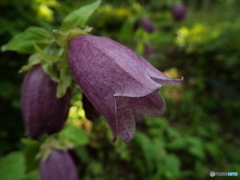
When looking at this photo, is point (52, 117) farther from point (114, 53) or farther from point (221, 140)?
point (221, 140)

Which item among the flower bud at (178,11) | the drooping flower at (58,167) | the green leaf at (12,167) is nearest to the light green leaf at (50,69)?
the drooping flower at (58,167)

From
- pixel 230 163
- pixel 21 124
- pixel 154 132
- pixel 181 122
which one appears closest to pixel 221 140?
pixel 230 163

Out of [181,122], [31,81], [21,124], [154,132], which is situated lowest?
[181,122]

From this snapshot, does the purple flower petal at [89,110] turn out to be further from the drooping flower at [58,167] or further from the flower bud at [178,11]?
the flower bud at [178,11]

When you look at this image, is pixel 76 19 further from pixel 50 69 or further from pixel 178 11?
pixel 178 11

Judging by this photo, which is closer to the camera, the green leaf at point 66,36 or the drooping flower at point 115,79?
the drooping flower at point 115,79
